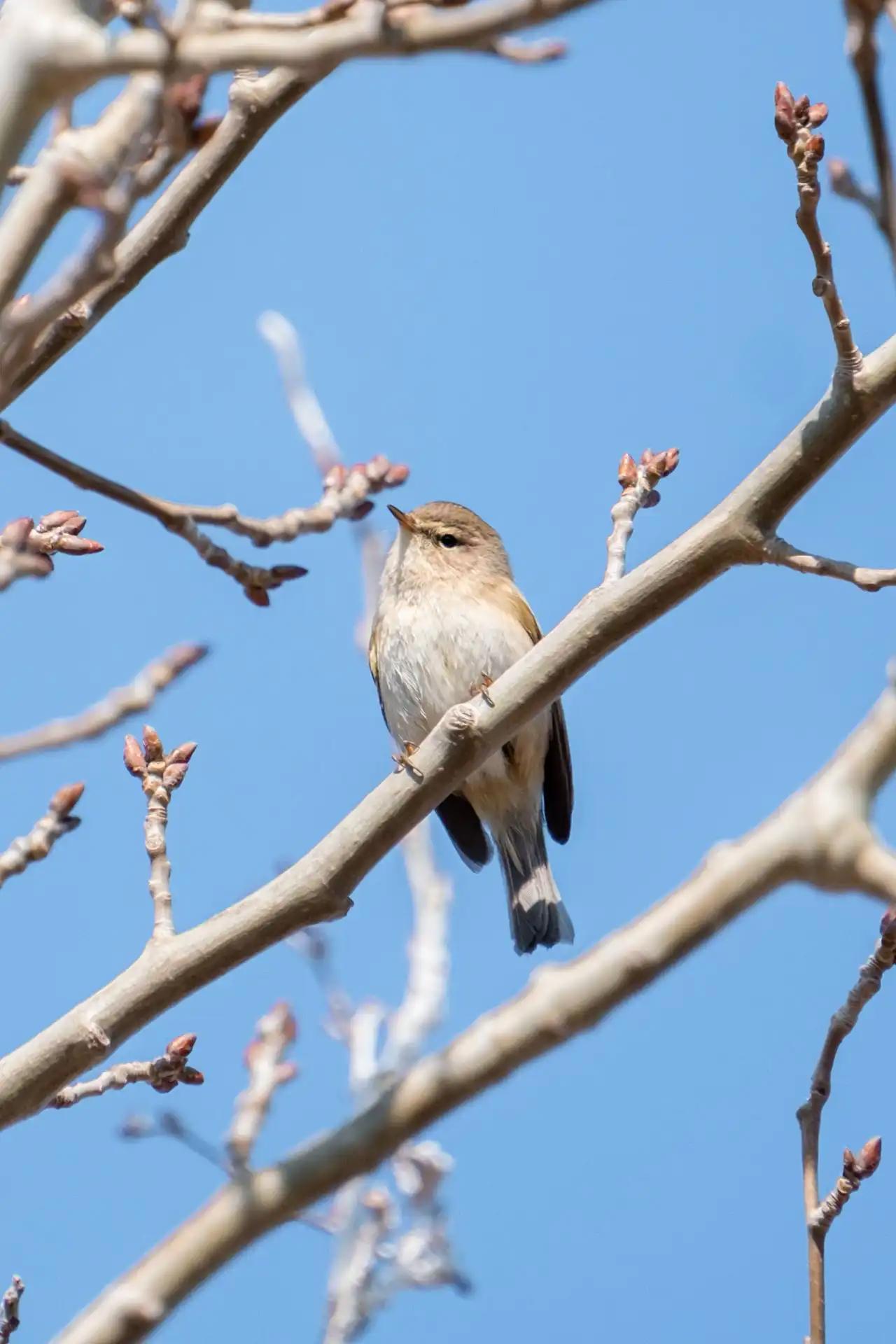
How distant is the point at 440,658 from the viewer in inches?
229

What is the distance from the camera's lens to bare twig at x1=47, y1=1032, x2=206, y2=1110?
123 inches

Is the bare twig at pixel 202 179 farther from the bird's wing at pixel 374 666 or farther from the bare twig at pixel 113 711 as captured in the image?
the bird's wing at pixel 374 666

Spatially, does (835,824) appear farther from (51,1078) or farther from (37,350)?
(37,350)

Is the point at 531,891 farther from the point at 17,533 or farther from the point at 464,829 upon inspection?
the point at 17,533

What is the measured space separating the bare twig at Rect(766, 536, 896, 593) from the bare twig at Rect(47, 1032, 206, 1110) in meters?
1.60

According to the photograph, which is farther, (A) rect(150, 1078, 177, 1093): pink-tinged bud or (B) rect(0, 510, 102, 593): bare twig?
(A) rect(150, 1078, 177, 1093): pink-tinged bud

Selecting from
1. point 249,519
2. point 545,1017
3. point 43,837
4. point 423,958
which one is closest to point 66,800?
point 43,837

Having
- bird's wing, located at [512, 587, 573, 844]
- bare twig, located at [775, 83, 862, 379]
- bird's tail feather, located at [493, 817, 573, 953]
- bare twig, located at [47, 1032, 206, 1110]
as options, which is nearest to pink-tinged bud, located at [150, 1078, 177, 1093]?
bare twig, located at [47, 1032, 206, 1110]

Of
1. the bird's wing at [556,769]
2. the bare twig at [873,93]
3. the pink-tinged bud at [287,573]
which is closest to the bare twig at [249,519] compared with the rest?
the pink-tinged bud at [287,573]

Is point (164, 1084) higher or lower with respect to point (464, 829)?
lower

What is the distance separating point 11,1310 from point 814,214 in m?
2.60

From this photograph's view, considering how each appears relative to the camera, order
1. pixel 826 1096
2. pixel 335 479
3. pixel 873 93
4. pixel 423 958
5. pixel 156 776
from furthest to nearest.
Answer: pixel 423 958, pixel 335 479, pixel 156 776, pixel 826 1096, pixel 873 93

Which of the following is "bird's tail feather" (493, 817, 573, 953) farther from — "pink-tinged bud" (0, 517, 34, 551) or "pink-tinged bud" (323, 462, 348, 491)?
"pink-tinged bud" (0, 517, 34, 551)

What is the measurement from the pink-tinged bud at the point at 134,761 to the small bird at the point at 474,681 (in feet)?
7.00
